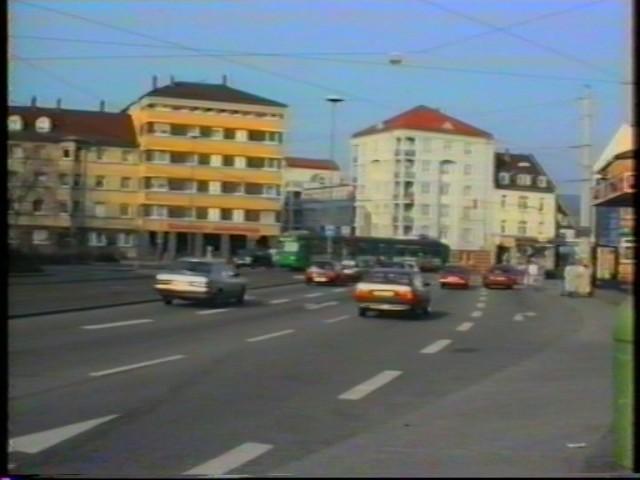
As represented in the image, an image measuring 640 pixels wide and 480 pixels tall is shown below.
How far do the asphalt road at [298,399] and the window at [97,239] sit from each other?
64.9 inches

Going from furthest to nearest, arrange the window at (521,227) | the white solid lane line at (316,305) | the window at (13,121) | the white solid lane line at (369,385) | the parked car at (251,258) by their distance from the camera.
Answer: the white solid lane line at (316,305) → the parked car at (251,258) → the window at (521,227) → the white solid lane line at (369,385) → the window at (13,121)

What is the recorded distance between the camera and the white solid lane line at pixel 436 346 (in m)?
18.9

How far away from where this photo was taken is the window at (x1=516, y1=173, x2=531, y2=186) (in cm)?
1766

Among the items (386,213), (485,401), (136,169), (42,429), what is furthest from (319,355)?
(42,429)

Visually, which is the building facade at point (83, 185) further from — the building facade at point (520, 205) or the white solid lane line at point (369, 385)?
the building facade at point (520, 205)

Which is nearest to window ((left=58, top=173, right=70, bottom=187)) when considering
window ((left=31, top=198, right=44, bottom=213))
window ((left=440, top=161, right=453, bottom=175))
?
window ((left=31, top=198, right=44, bottom=213))

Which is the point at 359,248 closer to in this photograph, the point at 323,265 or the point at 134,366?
the point at 323,265

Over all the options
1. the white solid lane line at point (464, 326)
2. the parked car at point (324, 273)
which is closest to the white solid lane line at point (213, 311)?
the parked car at point (324, 273)

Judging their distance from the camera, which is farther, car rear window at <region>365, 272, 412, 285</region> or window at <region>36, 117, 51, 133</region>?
car rear window at <region>365, 272, 412, 285</region>

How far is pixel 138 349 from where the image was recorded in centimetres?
1759

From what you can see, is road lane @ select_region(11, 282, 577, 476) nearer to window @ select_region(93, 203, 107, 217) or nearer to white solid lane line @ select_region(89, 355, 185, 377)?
white solid lane line @ select_region(89, 355, 185, 377)

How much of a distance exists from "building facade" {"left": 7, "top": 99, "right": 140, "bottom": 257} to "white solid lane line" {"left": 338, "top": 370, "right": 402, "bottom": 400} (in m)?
3.73

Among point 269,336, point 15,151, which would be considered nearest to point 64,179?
point 269,336

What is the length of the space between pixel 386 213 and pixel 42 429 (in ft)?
31.9
